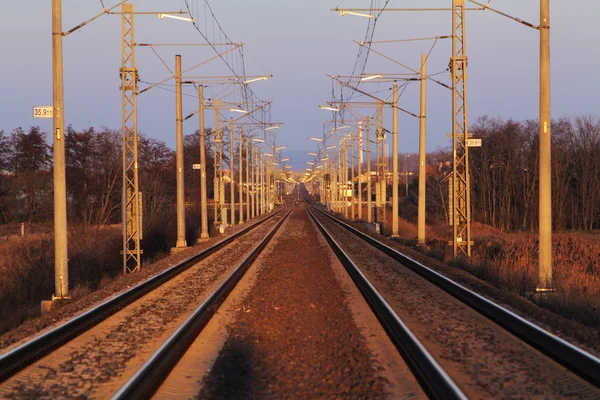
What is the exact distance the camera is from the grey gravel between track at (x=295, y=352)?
6918 mm

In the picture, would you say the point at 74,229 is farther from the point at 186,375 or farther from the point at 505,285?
the point at 186,375

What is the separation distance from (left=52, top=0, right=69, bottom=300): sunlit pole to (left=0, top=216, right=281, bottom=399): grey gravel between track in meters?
2.05

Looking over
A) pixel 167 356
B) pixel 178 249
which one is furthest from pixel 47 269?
pixel 167 356

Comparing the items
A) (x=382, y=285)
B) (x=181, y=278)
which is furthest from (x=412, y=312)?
(x=181, y=278)

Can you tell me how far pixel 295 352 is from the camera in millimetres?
8617

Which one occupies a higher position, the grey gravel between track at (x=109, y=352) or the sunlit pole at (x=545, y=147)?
the sunlit pole at (x=545, y=147)

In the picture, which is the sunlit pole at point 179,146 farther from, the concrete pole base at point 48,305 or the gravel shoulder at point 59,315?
the concrete pole base at point 48,305

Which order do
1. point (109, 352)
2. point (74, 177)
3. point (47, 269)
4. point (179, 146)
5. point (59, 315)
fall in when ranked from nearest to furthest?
point (109, 352), point (59, 315), point (47, 269), point (179, 146), point (74, 177)

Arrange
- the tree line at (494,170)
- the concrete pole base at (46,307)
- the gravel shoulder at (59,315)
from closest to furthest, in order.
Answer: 1. the gravel shoulder at (59,315)
2. the concrete pole base at (46,307)
3. the tree line at (494,170)

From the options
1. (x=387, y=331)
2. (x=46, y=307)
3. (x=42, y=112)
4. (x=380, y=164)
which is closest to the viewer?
(x=387, y=331)

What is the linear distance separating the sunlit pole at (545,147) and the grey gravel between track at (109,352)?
8019 mm

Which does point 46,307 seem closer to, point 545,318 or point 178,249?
point 545,318

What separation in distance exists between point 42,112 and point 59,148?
2.99ft

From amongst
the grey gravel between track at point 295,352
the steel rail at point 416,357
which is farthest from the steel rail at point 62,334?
the steel rail at point 416,357
